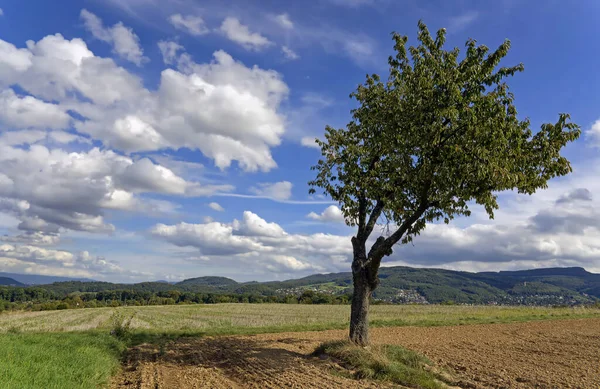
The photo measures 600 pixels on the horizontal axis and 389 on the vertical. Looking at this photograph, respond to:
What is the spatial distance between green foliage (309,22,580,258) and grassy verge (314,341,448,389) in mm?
3689

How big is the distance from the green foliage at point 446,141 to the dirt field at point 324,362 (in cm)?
548

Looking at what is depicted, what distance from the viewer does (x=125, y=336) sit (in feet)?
72.5

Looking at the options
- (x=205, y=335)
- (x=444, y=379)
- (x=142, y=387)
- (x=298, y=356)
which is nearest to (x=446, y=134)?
(x=444, y=379)

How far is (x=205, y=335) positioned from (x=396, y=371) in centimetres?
1532

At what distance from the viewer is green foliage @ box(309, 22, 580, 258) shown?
13.9 m

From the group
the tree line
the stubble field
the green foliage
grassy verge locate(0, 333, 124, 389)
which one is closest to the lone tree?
the green foliage

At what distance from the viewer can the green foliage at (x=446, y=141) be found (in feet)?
45.6

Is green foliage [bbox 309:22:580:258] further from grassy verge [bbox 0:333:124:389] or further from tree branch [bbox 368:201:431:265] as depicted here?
grassy verge [bbox 0:333:124:389]

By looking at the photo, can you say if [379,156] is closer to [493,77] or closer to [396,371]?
[493,77]

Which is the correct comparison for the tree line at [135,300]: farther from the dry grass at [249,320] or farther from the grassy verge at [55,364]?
the grassy verge at [55,364]

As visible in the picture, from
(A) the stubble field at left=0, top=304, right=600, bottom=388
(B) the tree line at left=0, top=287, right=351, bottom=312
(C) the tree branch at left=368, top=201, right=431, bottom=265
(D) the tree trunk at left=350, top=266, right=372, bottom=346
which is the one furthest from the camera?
(B) the tree line at left=0, top=287, right=351, bottom=312

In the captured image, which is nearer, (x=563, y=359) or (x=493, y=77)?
(x=493, y=77)

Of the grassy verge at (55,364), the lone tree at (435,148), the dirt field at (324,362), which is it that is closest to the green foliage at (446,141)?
the lone tree at (435,148)

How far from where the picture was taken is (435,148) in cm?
1496
